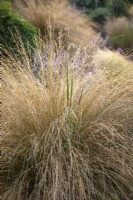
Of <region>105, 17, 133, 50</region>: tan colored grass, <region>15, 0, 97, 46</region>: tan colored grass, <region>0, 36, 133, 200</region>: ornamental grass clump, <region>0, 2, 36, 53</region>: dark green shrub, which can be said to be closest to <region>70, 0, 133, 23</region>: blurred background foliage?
<region>105, 17, 133, 50</region>: tan colored grass

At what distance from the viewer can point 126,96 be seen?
3141 millimetres

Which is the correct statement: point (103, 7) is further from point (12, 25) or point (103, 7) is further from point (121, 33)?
point (12, 25)

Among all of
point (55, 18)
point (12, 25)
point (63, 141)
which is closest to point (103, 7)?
point (55, 18)

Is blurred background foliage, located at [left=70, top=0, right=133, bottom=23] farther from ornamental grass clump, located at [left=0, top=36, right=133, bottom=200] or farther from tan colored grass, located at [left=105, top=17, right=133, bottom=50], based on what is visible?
ornamental grass clump, located at [left=0, top=36, right=133, bottom=200]

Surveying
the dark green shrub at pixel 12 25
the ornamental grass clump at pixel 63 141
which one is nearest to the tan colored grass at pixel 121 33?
the dark green shrub at pixel 12 25

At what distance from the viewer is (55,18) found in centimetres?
683

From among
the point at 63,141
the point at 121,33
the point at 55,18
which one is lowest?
the point at 63,141

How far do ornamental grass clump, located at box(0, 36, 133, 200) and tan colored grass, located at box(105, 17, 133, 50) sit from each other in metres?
5.02

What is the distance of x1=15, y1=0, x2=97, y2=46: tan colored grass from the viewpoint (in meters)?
6.81

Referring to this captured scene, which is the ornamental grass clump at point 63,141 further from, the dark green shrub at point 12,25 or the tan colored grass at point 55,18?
the tan colored grass at point 55,18

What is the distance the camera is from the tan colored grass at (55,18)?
268 inches

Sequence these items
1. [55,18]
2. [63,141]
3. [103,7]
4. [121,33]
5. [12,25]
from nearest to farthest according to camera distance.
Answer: [63,141]
[12,25]
[55,18]
[121,33]
[103,7]

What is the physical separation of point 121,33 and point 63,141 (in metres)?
6.05

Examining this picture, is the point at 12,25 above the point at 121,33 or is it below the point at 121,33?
below
